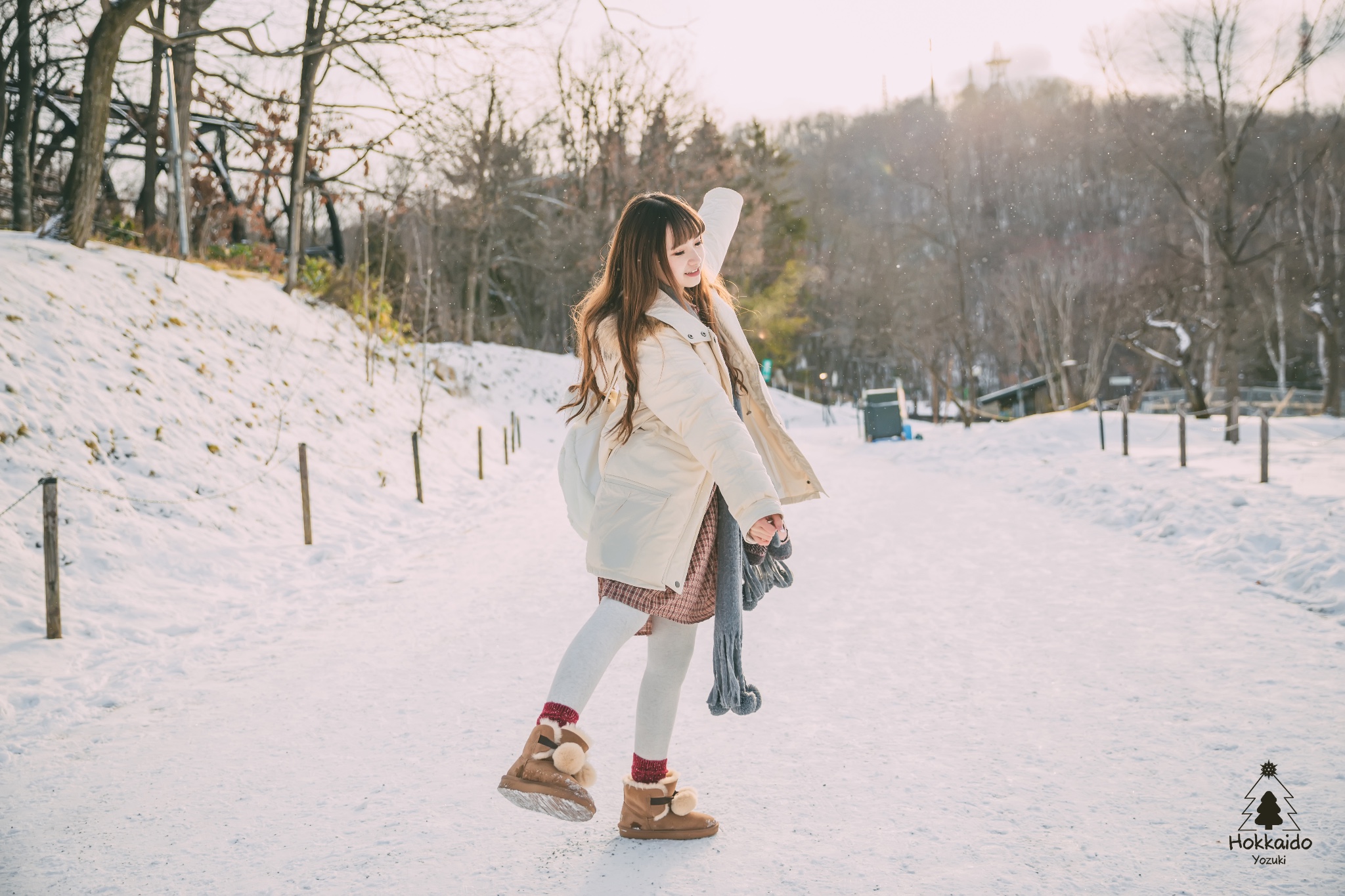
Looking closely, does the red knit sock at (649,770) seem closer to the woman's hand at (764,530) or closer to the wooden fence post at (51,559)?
the woman's hand at (764,530)

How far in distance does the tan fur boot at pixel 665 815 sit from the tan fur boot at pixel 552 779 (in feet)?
1.43

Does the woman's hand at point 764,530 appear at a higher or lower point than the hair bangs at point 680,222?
lower

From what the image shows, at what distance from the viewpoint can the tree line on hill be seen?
1495 centimetres

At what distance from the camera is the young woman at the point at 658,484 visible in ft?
7.89

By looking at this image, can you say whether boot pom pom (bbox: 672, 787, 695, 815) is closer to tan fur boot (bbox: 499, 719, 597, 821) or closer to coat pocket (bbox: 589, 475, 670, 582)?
tan fur boot (bbox: 499, 719, 597, 821)

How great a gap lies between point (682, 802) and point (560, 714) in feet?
2.01

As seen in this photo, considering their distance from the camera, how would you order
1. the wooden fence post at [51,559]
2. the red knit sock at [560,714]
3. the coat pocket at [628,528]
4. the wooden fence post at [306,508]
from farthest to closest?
the wooden fence post at [306,508]
the wooden fence post at [51,559]
the coat pocket at [628,528]
the red knit sock at [560,714]

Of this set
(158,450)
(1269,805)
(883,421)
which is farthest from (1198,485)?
(883,421)

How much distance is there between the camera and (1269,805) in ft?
9.14

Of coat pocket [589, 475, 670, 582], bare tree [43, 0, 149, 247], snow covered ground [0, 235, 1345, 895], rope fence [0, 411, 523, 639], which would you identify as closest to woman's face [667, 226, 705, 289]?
coat pocket [589, 475, 670, 582]

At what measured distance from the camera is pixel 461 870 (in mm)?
2578

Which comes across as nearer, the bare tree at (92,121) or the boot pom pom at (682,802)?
the boot pom pom at (682,802)

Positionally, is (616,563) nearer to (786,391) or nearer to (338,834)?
(338,834)
